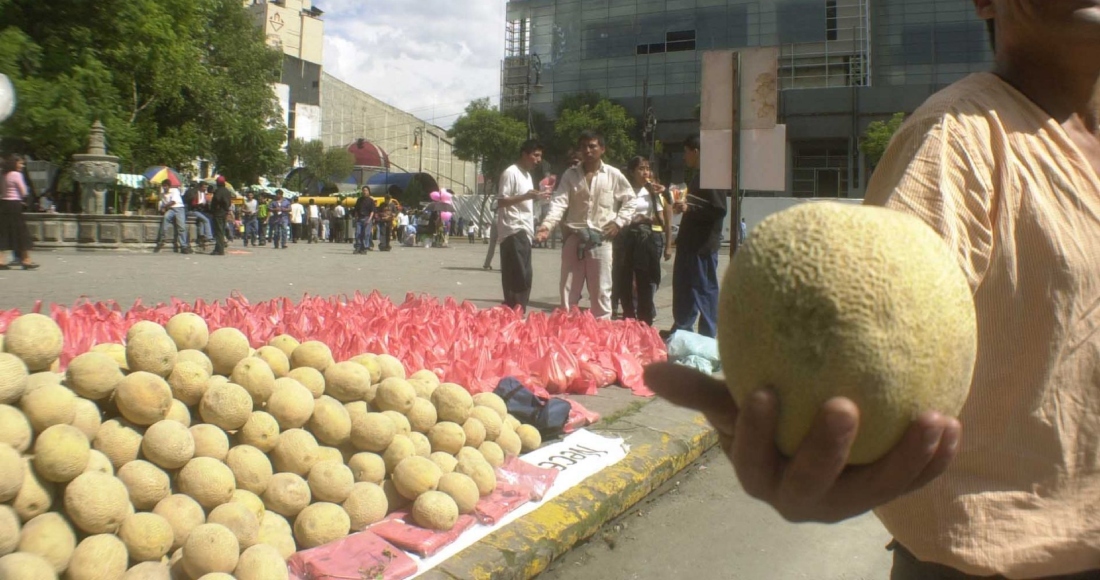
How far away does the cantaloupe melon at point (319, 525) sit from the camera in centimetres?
301

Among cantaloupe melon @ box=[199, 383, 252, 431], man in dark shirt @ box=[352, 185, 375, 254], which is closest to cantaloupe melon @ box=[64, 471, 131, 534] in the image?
cantaloupe melon @ box=[199, 383, 252, 431]

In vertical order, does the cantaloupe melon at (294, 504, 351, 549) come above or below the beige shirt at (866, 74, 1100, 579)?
below

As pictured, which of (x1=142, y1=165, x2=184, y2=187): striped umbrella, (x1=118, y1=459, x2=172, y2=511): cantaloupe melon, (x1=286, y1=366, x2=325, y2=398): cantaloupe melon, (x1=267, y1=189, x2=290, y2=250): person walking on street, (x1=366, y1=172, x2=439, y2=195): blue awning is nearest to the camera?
(x1=118, y1=459, x2=172, y2=511): cantaloupe melon

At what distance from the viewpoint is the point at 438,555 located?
3.14 m

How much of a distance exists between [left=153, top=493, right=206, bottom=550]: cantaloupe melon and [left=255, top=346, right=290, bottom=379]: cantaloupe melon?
78cm

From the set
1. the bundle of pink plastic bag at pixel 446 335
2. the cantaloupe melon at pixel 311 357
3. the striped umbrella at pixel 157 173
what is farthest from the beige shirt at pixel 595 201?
the striped umbrella at pixel 157 173

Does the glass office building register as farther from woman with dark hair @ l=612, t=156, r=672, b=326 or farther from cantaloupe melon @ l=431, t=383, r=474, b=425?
cantaloupe melon @ l=431, t=383, r=474, b=425

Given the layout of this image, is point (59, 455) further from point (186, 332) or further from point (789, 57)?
point (789, 57)

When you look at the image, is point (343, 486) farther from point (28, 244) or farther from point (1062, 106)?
point (28, 244)

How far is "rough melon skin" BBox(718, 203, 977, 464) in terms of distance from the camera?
95 centimetres

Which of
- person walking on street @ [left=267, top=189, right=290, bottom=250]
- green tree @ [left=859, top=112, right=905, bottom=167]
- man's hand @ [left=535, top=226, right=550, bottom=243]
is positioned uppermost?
green tree @ [left=859, top=112, right=905, bottom=167]

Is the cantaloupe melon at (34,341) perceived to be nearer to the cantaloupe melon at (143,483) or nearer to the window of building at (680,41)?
the cantaloupe melon at (143,483)

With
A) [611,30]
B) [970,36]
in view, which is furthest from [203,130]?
[970,36]

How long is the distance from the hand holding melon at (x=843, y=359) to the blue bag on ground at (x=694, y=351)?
497 cm
